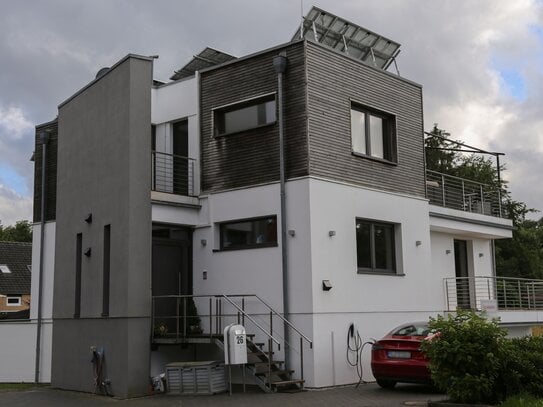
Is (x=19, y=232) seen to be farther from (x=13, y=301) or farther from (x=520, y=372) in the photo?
(x=520, y=372)

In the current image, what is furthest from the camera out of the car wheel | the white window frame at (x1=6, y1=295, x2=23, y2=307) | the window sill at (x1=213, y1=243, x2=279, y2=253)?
the white window frame at (x1=6, y1=295, x2=23, y2=307)

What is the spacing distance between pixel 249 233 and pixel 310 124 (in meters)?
2.91

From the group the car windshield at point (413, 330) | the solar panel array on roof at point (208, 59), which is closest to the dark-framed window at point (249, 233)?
the car windshield at point (413, 330)

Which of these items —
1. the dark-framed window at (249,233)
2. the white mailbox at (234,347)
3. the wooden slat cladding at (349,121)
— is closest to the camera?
the white mailbox at (234,347)

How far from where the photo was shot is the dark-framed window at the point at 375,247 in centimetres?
1629

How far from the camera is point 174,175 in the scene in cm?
1759

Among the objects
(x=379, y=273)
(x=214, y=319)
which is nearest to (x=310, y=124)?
(x=379, y=273)

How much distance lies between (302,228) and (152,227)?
372 cm

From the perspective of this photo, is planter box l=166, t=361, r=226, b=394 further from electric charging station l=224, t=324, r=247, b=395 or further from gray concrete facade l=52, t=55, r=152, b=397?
electric charging station l=224, t=324, r=247, b=395

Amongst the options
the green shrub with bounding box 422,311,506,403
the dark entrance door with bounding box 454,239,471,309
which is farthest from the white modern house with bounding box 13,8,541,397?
the green shrub with bounding box 422,311,506,403

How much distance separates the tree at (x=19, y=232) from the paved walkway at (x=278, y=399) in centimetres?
6467

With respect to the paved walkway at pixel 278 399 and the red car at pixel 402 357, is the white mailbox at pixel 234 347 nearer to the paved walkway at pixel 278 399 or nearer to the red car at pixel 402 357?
the paved walkway at pixel 278 399

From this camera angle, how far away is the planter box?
46.1ft

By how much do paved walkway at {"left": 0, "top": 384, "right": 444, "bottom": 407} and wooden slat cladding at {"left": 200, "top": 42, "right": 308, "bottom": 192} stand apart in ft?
15.1
